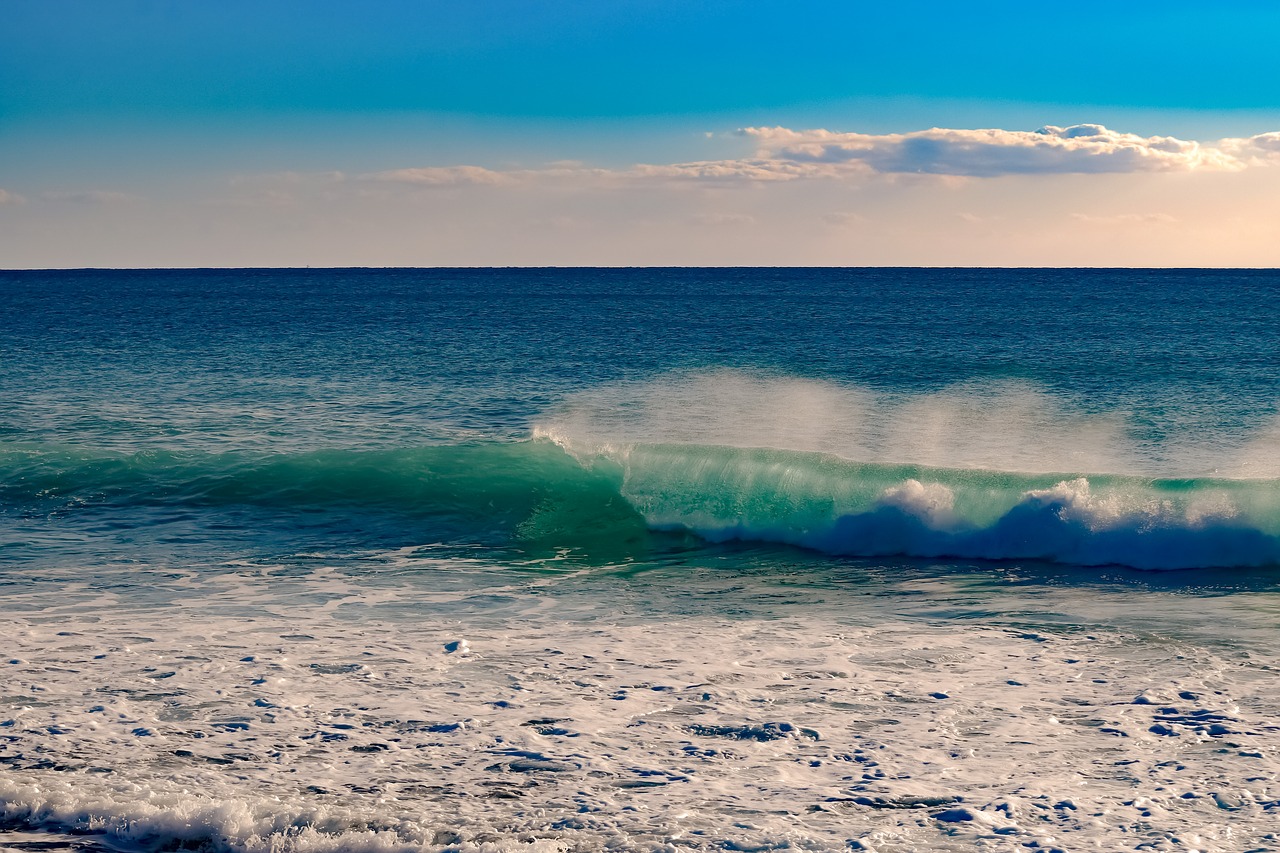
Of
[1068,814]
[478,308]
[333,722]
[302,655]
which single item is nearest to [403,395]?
[302,655]

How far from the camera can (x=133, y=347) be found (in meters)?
43.6

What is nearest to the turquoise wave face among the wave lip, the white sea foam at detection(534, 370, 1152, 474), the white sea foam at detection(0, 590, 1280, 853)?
the wave lip

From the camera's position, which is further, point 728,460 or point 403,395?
point 403,395

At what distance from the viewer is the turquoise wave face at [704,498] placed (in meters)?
14.2

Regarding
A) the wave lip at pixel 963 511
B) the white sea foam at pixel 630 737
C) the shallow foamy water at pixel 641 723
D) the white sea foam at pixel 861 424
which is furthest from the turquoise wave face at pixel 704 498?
the white sea foam at pixel 630 737

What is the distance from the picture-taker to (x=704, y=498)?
16672 millimetres

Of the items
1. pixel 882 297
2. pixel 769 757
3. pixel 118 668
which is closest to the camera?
pixel 769 757

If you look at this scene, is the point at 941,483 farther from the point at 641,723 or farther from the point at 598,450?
the point at 641,723

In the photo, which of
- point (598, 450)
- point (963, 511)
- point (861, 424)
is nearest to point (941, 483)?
point (963, 511)

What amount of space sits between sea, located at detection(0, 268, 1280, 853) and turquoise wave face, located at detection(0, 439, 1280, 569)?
0.08 metres

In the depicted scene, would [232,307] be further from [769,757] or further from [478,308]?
[769,757]

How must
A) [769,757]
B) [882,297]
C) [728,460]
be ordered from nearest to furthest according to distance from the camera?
[769,757], [728,460], [882,297]

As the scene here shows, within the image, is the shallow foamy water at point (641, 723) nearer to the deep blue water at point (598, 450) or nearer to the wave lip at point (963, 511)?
the wave lip at point (963, 511)

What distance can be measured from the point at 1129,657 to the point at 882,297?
9031cm
